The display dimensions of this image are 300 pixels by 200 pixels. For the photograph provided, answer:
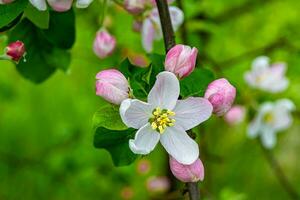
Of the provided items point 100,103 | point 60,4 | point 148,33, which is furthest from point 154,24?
point 100,103

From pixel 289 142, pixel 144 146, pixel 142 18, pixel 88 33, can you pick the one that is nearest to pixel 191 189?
pixel 144 146

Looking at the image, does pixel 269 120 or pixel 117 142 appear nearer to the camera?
pixel 117 142

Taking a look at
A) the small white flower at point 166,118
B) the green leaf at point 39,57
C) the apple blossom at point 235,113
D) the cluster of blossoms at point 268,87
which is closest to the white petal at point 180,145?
the small white flower at point 166,118

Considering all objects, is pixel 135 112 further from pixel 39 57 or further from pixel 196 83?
pixel 39 57

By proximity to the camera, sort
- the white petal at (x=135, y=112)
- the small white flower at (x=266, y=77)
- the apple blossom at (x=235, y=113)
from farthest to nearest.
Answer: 1. the apple blossom at (x=235, y=113)
2. the small white flower at (x=266, y=77)
3. the white petal at (x=135, y=112)

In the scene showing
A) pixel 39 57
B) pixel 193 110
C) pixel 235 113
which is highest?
pixel 193 110

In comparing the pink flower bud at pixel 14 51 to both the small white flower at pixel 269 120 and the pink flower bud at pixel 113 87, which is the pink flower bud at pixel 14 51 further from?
the small white flower at pixel 269 120

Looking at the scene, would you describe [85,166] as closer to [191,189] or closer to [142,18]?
[142,18]

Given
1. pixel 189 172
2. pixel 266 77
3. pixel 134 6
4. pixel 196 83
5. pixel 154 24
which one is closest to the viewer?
pixel 189 172
